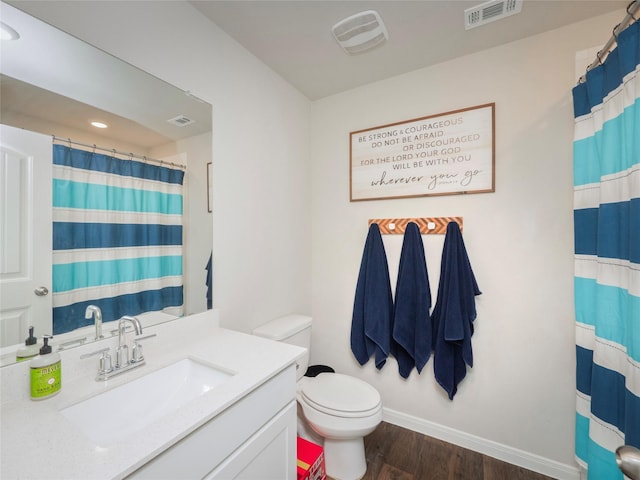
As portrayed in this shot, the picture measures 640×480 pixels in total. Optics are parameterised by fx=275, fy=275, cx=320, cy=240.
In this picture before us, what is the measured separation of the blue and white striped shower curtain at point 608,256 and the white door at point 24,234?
1953 millimetres

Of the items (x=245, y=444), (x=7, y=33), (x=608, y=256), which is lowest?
(x=245, y=444)

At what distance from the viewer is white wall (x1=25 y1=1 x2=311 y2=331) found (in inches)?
44.4

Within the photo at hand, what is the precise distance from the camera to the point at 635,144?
0.93 m

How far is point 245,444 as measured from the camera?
895mm

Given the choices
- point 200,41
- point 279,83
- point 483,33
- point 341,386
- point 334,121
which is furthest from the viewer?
point 334,121

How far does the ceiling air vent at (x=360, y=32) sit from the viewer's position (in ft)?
4.59

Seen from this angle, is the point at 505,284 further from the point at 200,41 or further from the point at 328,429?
the point at 200,41

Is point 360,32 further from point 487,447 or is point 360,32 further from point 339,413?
point 487,447

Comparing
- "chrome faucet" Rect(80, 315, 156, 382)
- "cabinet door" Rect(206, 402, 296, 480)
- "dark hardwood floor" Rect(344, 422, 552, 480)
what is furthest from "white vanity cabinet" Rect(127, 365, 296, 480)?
"dark hardwood floor" Rect(344, 422, 552, 480)

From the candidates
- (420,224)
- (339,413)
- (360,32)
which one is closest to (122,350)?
(339,413)

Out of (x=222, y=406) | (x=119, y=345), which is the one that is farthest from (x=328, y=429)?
(x=119, y=345)

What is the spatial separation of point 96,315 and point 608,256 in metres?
1.99

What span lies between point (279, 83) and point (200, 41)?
2.05 ft

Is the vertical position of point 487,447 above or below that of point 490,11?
below
